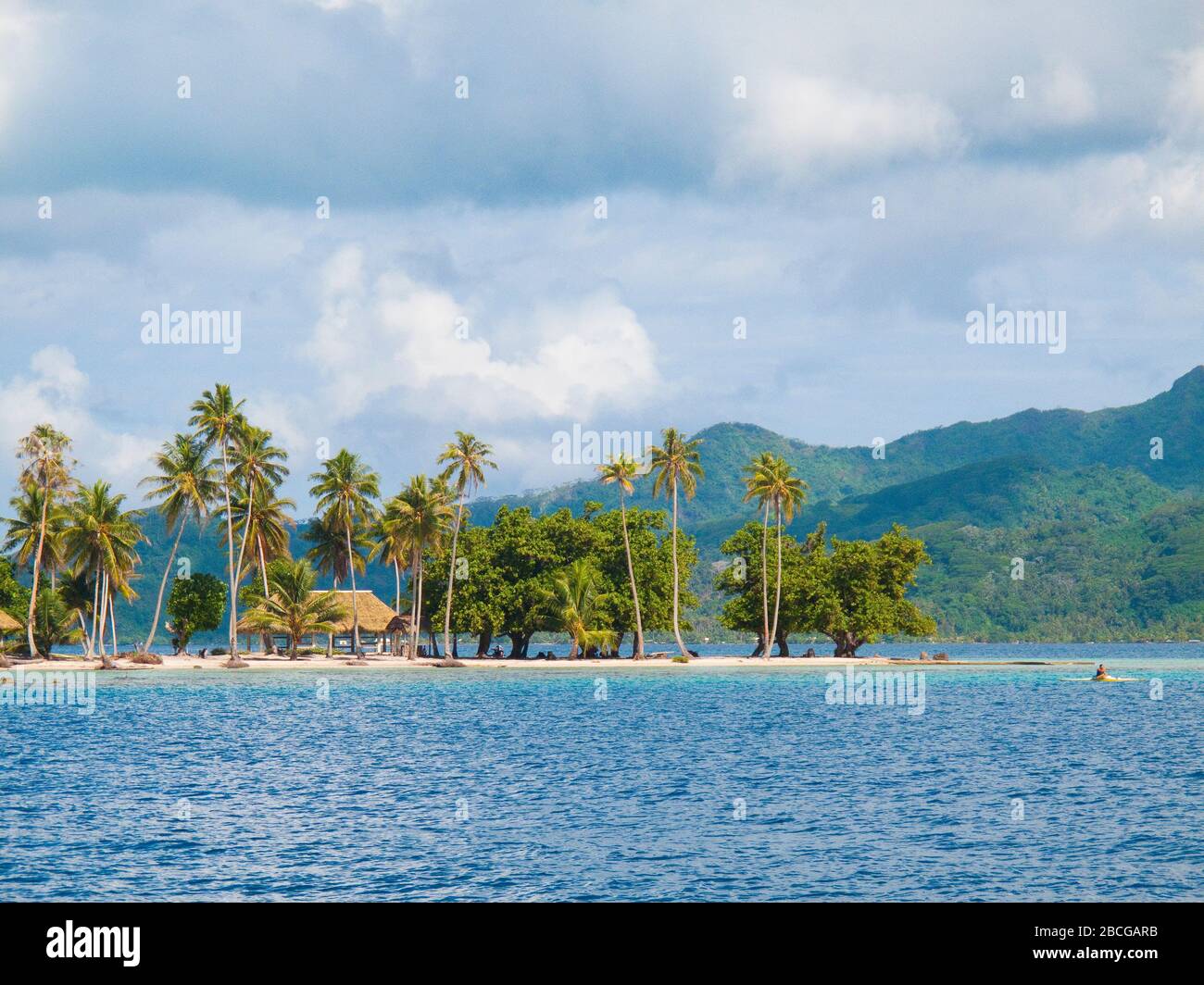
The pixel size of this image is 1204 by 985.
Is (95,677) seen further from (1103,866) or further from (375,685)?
(1103,866)

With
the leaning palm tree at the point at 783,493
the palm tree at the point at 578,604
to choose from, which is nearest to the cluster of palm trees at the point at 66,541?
the palm tree at the point at 578,604

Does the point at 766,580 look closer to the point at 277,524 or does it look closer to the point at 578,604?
the point at 578,604

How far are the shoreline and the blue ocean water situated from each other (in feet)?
111

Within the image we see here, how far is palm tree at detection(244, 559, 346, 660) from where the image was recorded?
365 feet

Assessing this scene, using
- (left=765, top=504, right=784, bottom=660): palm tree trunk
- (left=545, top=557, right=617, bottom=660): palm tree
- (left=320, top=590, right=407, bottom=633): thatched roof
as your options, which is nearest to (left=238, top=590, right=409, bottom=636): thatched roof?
(left=320, top=590, right=407, bottom=633): thatched roof

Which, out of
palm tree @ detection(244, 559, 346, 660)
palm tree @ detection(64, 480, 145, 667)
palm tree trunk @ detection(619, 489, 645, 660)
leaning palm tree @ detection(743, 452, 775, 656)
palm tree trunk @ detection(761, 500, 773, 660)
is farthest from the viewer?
palm tree trunk @ detection(761, 500, 773, 660)

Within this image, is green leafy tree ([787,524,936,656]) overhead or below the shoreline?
overhead

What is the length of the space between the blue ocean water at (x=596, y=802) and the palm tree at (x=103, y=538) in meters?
30.8

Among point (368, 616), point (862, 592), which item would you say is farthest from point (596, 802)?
point (368, 616)

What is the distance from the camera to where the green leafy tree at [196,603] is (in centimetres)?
11025

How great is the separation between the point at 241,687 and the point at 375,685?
960 cm

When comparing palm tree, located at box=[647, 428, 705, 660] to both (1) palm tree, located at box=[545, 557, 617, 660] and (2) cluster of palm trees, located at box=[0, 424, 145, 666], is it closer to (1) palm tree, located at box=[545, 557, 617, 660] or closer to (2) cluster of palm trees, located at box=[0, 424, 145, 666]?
(1) palm tree, located at box=[545, 557, 617, 660]
